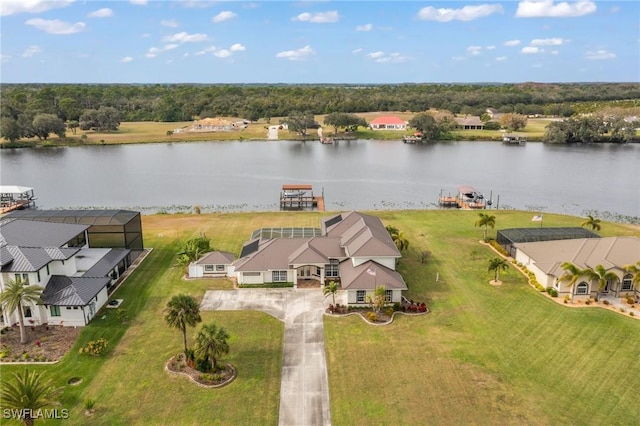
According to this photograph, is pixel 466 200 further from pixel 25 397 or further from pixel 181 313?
pixel 25 397

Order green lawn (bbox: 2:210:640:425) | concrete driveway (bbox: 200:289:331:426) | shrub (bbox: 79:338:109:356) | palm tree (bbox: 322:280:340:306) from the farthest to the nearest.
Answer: palm tree (bbox: 322:280:340:306)
shrub (bbox: 79:338:109:356)
concrete driveway (bbox: 200:289:331:426)
green lawn (bbox: 2:210:640:425)

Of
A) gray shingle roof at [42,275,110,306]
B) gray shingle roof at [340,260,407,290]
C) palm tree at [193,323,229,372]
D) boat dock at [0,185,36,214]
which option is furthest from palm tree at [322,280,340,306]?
boat dock at [0,185,36,214]

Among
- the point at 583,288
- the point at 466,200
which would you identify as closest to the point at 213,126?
the point at 466,200

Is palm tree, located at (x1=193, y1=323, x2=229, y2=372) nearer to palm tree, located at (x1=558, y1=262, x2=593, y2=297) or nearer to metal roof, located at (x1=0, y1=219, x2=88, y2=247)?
metal roof, located at (x1=0, y1=219, x2=88, y2=247)

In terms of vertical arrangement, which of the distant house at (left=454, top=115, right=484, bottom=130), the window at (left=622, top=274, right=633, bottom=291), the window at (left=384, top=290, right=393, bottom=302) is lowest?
the window at (left=384, top=290, right=393, bottom=302)

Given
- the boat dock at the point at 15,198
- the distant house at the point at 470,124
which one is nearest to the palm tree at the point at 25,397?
the boat dock at the point at 15,198

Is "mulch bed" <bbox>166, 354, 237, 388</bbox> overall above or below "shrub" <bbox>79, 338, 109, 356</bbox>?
below

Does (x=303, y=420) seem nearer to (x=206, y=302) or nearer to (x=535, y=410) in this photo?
(x=535, y=410)

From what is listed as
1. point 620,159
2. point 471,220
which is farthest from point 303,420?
point 620,159
